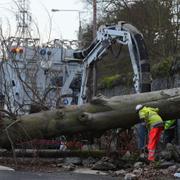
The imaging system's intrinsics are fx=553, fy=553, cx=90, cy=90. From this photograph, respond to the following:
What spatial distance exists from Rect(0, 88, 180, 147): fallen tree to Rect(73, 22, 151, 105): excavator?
5.14 ft

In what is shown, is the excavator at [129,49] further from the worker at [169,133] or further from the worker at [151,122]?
the worker at [169,133]

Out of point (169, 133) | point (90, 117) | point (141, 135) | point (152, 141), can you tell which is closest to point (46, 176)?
point (90, 117)

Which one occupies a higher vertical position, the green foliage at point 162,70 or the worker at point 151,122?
the green foliage at point 162,70

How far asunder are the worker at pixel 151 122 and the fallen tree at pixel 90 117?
0.19m

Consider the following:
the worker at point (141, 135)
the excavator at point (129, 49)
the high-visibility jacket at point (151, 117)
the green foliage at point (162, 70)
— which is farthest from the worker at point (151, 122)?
the green foliage at point (162, 70)

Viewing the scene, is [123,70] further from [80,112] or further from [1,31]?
[80,112]

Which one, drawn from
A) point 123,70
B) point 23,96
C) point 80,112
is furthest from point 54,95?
point 123,70

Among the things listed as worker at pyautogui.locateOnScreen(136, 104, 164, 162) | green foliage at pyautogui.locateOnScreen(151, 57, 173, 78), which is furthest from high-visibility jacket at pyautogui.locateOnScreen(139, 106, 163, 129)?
green foliage at pyautogui.locateOnScreen(151, 57, 173, 78)

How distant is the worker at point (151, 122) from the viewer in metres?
10.2

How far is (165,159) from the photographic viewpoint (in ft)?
36.0

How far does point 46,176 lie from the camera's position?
916 centimetres

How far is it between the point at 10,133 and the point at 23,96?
298cm

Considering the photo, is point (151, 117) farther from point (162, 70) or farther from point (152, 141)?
point (162, 70)

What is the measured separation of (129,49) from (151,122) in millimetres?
2922
